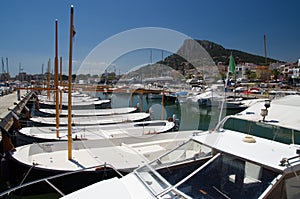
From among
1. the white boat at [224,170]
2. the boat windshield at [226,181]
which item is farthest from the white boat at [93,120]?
the boat windshield at [226,181]

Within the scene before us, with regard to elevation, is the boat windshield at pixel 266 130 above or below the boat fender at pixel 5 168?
above

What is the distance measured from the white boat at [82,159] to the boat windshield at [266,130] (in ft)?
10.3

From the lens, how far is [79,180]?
592 centimetres

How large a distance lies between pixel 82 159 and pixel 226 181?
547 centimetres

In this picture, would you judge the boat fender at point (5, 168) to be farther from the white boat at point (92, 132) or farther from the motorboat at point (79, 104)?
the motorboat at point (79, 104)

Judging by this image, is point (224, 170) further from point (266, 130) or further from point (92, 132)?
point (92, 132)

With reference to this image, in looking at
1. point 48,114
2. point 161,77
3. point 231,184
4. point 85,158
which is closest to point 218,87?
point 161,77

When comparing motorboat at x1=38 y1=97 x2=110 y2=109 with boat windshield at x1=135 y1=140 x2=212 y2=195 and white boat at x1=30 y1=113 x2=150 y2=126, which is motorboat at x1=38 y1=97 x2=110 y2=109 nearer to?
white boat at x1=30 y1=113 x2=150 y2=126

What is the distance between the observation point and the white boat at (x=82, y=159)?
5969mm

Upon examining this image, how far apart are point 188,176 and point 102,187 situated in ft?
4.40

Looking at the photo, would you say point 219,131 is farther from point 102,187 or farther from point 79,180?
point 79,180

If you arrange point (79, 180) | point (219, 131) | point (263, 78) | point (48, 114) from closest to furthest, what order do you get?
point (219, 131), point (79, 180), point (48, 114), point (263, 78)

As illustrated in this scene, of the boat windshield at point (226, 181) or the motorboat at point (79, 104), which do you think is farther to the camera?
the motorboat at point (79, 104)

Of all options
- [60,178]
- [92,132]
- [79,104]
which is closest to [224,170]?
[60,178]
